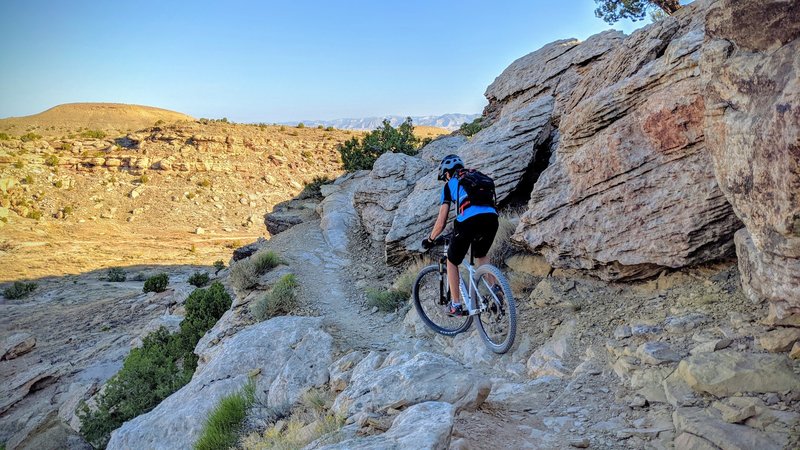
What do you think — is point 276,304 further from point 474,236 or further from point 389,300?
point 474,236

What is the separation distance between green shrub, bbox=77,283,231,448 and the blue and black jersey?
8131 mm

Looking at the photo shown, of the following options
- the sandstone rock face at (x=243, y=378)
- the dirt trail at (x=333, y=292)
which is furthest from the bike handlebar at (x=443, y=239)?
the sandstone rock face at (x=243, y=378)

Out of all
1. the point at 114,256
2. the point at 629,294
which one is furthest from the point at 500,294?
the point at 114,256

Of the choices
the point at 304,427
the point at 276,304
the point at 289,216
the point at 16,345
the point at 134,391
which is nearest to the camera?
the point at 304,427

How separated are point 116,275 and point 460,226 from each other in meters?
25.4

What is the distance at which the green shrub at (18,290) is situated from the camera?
75.6 ft

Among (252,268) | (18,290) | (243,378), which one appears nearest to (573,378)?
(243,378)

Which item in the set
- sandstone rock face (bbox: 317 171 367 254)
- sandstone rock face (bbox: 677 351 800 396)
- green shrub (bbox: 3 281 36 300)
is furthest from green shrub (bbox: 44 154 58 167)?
sandstone rock face (bbox: 677 351 800 396)

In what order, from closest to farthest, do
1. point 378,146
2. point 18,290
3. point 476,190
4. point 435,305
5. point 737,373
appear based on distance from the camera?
point 737,373, point 476,190, point 435,305, point 378,146, point 18,290

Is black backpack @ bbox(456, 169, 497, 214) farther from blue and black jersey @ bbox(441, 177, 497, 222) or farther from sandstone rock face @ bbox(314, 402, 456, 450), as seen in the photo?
sandstone rock face @ bbox(314, 402, 456, 450)

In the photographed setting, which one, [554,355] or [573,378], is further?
[554,355]

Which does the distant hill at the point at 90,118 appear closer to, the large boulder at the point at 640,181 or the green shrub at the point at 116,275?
the green shrub at the point at 116,275

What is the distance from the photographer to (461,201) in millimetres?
6805

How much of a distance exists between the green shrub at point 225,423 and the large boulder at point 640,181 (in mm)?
5317
